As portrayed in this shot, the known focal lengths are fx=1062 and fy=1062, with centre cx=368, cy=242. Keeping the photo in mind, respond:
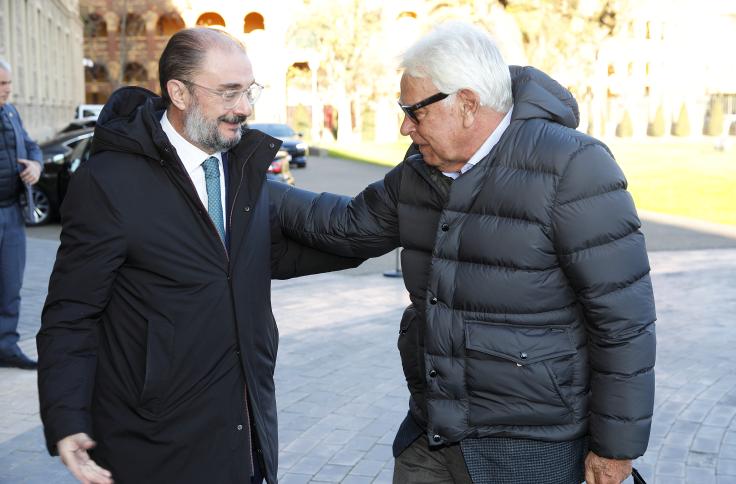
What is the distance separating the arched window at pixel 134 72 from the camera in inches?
3071

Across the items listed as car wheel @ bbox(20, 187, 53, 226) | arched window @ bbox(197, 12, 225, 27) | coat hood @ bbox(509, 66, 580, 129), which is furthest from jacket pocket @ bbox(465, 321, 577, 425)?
arched window @ bbox(197, 12, 225, 27)

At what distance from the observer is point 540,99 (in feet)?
9.52

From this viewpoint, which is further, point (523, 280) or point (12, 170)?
point (12, 170)

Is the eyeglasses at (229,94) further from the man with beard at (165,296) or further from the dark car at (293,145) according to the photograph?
the dark car at (293,145)

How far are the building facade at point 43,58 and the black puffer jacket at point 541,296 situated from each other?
1231 inches

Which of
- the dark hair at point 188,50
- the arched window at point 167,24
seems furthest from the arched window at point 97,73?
the dark hair at point 188,50

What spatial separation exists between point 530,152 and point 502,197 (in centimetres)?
14

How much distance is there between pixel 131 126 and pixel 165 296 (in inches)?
19.0

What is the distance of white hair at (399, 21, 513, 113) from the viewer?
9.29ft

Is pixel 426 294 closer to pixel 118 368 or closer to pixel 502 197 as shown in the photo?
pixel 502 197

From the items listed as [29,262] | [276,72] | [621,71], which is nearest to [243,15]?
[276,72]

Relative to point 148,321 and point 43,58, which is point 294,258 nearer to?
point 148,321

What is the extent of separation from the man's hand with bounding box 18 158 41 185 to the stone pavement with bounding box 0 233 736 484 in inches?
53.0

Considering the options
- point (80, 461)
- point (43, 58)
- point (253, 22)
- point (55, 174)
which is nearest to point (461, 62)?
point (80, 461)
